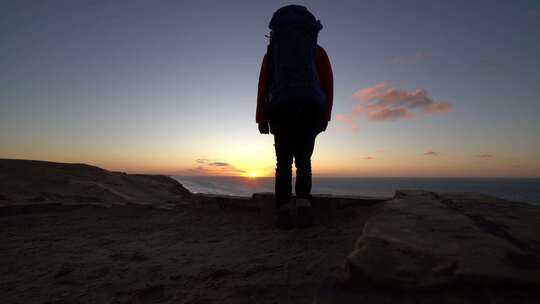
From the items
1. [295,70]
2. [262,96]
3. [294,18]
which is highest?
[294,18]

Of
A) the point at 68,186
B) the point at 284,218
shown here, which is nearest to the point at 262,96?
the point at 284,218

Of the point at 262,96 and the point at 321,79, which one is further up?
the point at 321,79

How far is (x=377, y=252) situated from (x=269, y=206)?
243cm

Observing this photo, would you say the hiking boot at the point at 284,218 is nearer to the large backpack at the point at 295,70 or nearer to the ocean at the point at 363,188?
the large backpack at the point at 295,70

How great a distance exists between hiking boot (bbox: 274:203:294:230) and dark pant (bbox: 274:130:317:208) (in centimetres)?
16

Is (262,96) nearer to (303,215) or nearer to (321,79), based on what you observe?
(321,79)

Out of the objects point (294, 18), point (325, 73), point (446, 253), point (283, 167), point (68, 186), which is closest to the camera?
point (446, 253)

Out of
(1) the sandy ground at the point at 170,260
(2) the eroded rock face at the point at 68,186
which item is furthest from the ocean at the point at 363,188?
(1) the sandy ground at the point at 170,260

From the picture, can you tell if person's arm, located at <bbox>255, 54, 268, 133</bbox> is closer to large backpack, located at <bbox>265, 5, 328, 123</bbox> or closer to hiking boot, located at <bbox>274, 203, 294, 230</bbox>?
large backpack, located at <bbox>265, 5, 328, 123</bbox>

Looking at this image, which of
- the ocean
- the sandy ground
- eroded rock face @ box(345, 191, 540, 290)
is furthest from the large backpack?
the ocean

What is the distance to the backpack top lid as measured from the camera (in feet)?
8.70

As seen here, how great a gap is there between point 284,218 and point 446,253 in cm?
168

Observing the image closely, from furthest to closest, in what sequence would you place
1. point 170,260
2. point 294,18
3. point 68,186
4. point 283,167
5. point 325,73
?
point 68,186, point 325,73, point 283,167, point 294,18, point 170,260

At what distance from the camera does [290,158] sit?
2777 mm
